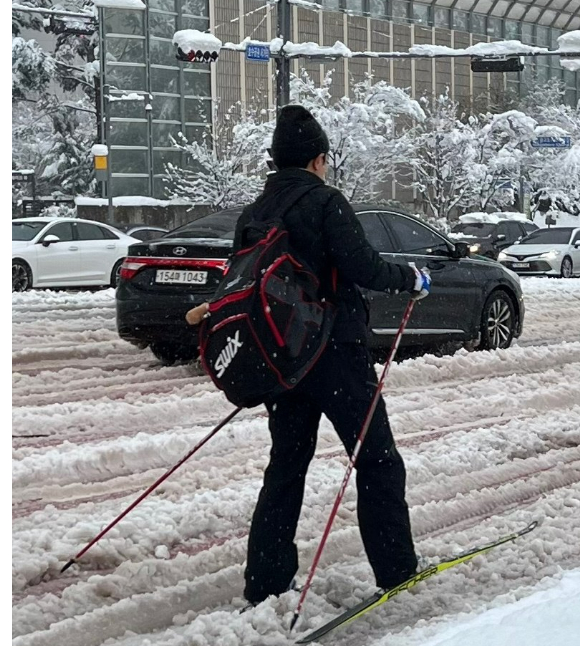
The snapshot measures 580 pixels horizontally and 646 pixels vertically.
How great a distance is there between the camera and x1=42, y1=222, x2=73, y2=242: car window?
75.4ft

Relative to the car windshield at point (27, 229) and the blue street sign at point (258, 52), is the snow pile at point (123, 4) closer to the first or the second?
the blue street sign at point (258, 52)

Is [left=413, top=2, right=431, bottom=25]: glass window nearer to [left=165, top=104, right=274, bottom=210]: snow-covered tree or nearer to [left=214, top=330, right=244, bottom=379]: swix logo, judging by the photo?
[left=165, top=104, right=274, bottom=210]: snow-covered tree

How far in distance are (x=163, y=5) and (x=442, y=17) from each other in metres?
24.1

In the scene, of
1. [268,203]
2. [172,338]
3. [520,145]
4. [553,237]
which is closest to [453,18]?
[520,145]

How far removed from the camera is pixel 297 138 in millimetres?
4457

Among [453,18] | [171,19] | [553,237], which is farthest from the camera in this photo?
[453,18]

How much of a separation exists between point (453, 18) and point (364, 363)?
68972 mm

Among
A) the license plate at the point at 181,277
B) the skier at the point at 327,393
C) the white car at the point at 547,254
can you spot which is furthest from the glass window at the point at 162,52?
the skier at the point at 327,393

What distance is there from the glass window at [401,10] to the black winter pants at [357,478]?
6572 cm

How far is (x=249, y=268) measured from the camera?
4.20 metres

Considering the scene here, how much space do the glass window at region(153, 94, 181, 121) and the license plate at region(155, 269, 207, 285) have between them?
40.7m

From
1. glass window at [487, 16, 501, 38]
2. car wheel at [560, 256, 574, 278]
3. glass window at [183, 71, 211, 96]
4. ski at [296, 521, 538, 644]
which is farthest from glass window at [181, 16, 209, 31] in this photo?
ski at [296, 521, 538, 644]

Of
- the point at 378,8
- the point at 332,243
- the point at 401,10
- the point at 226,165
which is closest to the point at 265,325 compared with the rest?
the point at 332,243

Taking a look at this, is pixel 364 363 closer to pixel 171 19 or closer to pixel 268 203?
pixel 268 203
